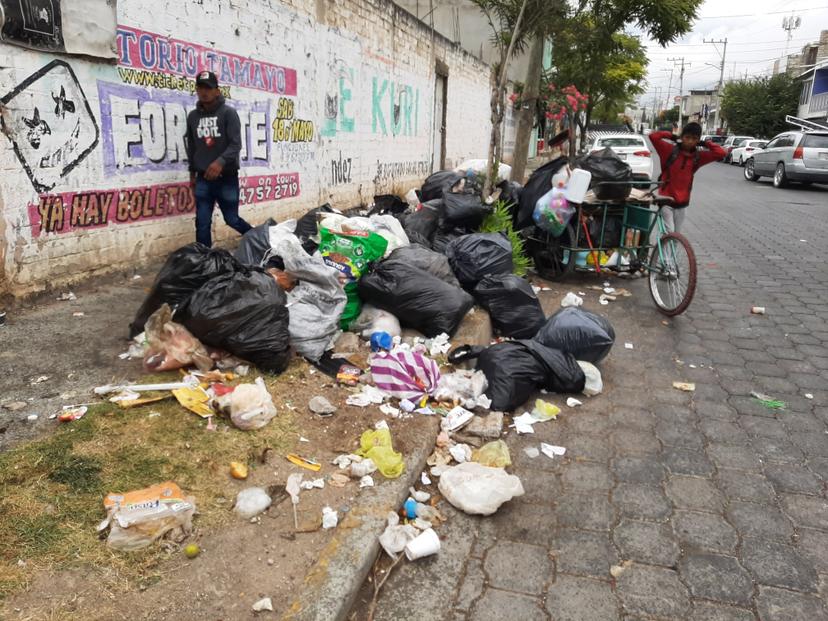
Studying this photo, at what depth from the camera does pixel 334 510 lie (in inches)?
98.4

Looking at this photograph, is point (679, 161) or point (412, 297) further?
point (679, 161)

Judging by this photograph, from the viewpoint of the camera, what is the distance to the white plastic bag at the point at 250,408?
114 inches

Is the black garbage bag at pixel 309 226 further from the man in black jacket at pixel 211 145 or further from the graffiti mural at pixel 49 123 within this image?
the graffiti mural at pixel 49 123

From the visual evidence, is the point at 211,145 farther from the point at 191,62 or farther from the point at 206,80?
the point at 191,62

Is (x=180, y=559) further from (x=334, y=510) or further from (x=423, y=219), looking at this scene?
(x=423, y=219)

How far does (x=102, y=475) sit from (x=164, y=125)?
372 cm

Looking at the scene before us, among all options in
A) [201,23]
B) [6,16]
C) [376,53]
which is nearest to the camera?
[6,16]

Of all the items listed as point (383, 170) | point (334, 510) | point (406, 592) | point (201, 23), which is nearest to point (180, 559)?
point (334, 510)

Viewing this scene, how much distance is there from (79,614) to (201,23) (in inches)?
206

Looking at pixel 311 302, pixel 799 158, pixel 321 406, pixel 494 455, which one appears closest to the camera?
pixel 494 455

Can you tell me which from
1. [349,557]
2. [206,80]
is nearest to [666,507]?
[349,557]

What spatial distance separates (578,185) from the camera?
19.4ft

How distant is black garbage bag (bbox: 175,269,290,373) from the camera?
332 centimetres

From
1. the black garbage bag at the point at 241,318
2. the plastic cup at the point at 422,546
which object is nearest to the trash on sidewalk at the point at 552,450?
the plastic cup at the point at 422,546
